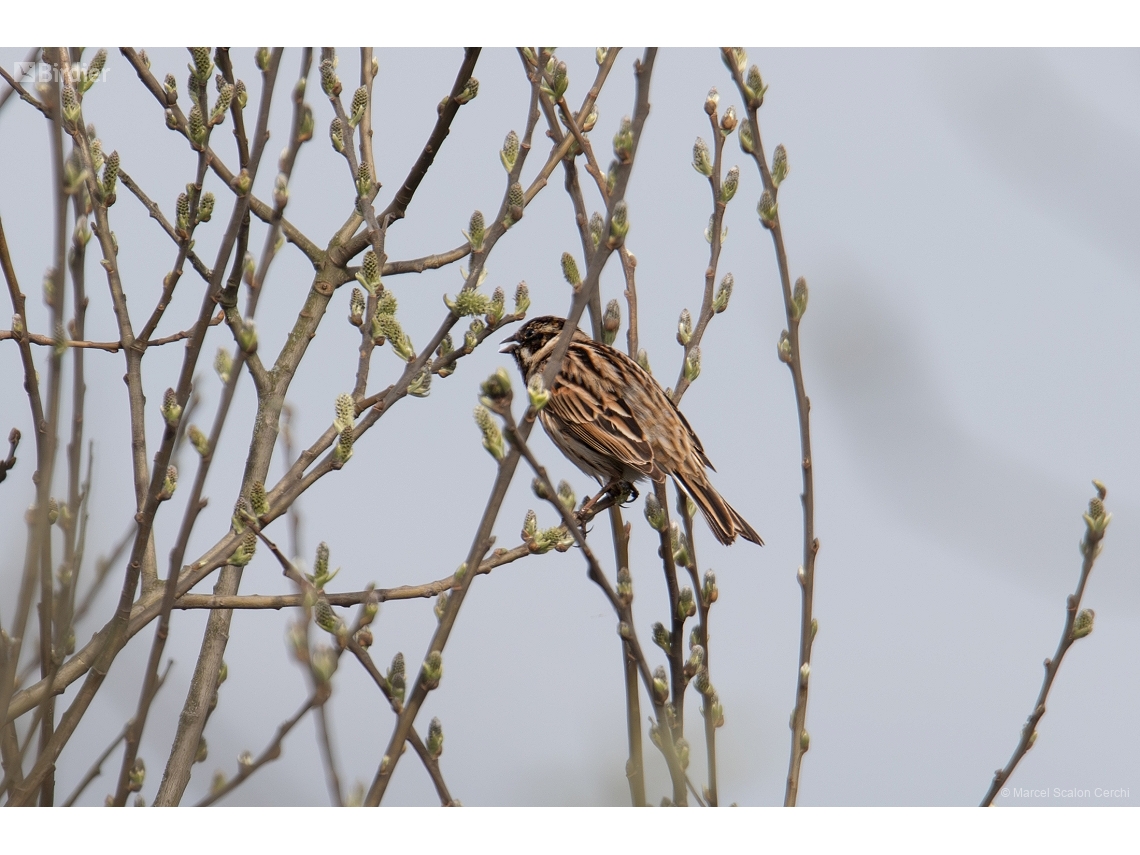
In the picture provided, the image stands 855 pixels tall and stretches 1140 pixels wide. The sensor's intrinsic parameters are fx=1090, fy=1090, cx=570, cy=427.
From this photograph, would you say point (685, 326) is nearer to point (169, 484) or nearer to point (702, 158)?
point (702, 158)

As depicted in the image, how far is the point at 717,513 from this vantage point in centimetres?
466

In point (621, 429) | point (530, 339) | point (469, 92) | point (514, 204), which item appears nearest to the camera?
point (514, 204)

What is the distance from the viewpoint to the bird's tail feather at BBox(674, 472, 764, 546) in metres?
4.53

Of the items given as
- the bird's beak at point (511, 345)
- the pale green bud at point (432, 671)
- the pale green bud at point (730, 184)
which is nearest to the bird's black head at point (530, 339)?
the bird's beak at point (511, 345)

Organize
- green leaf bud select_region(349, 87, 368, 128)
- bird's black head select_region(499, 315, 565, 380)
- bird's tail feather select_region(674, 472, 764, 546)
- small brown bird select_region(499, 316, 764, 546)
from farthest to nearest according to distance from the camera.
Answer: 1. bird's black head select_region(499, 315, 565, 380)
2. small brown bird select_region(499, 316, 764, 546)
3. bird's tail feather select_region(674, 472, 764, 546)
4. green leaf bud select_region(349, 87, 368, 128)

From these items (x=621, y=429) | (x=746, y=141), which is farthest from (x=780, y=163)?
(x=621, y=429)

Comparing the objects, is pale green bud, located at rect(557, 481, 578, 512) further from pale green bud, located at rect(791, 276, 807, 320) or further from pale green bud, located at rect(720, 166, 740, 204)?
pale green bud, located at rect(720, 166, 740, 204)

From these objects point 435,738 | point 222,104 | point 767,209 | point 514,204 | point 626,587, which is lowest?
point 435,738

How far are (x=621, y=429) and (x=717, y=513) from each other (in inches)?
26.5

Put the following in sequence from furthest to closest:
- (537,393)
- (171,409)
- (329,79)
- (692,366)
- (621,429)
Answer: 1. (621,429)
2. (692,366)
3. (329,79)
4. (171,409)
5. (537,393)

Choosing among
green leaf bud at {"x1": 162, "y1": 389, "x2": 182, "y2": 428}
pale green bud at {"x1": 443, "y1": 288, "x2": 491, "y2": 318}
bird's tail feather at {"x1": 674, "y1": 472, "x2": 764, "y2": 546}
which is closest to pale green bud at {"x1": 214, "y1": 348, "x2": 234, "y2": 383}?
green leaf bud at {"x1": 162, "y1": 389, "x2": 182, "y2": 428}

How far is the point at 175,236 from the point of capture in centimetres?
321

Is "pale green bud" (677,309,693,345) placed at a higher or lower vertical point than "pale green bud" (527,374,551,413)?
higher

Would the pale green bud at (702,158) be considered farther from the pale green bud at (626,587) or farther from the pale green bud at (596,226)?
the pale green bud at (626,587)
